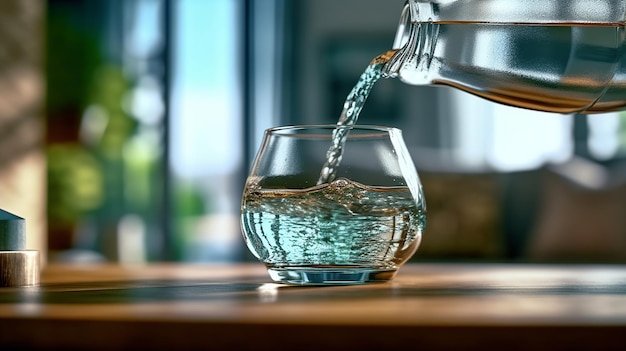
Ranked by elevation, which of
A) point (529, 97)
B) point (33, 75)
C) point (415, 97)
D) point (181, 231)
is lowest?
point (181, 231)

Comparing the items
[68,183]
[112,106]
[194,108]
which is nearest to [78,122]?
[112,106]

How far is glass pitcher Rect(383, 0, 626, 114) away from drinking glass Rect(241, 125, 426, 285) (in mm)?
86

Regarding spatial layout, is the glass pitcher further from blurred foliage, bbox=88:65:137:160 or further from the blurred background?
blurred foliage, bbox=88:65:137:160

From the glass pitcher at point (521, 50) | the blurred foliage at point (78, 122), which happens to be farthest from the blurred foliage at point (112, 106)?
the glass pitcher at point (521, 50)

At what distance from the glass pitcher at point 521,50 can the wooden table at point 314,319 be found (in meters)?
0.19

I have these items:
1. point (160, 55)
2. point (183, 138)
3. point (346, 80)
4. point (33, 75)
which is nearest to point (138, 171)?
point (183, 138)

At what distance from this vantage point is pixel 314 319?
1.41ft

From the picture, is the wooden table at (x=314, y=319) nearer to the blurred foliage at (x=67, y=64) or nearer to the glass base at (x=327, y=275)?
the glass base at (x=327, y=275)

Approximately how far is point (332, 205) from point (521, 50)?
0.21 metres

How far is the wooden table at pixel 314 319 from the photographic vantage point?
1.32ft

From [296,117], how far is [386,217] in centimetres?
469

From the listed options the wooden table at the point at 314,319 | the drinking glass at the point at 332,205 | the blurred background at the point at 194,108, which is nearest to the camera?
the wooden table at the point at 314,319

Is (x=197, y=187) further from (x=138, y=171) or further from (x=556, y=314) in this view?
(x=556, y=314)

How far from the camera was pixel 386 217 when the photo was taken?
2.21ft
